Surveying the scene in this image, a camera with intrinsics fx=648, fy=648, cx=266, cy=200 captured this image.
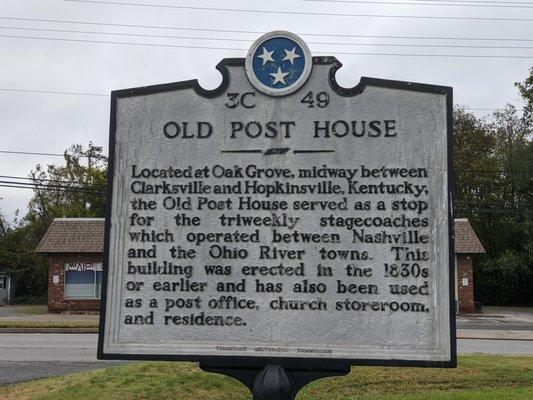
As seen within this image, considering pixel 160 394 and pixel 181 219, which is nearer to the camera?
pixel 181 219

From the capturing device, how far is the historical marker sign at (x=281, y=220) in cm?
448

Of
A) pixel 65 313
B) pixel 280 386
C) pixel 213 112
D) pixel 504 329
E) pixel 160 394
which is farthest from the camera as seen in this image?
pixel 65 313

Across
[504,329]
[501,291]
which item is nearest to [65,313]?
[504,329]

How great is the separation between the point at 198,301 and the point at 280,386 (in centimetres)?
82

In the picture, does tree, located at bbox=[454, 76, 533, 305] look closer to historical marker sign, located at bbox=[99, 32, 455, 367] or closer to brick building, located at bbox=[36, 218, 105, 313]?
brick building, located at bbox=[36, 218, 105, 313]

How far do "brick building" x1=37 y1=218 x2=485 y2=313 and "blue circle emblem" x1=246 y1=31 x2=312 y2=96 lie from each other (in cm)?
2426

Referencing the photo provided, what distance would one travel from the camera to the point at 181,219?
4.71 metres

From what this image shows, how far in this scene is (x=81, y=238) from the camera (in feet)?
96.1

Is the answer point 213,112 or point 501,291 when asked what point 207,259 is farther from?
point 501,291

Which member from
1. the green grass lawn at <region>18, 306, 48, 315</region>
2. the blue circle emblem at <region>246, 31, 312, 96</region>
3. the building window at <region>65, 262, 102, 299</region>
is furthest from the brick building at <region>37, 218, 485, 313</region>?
the blue circle emblem at <region>246, 31, 312, 96</region>

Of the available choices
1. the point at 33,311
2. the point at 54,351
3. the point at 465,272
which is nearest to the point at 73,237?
the point at 33,311

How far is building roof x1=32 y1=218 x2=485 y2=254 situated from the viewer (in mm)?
28656

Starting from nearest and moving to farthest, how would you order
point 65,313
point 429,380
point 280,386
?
point 280,386, point 429,380, point 65,313

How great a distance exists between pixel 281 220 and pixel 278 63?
1.17 metres
